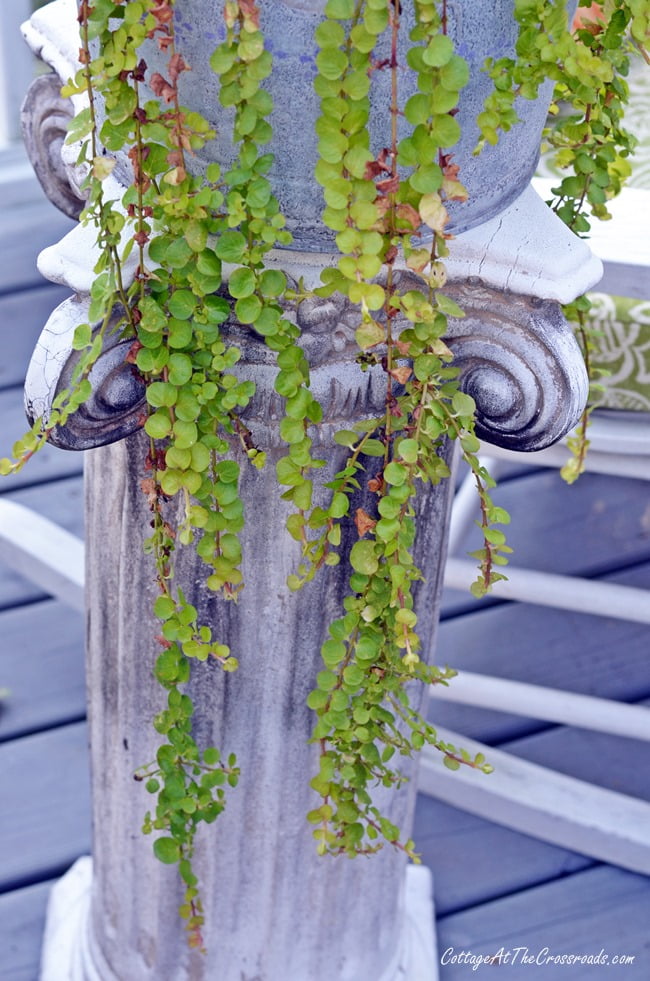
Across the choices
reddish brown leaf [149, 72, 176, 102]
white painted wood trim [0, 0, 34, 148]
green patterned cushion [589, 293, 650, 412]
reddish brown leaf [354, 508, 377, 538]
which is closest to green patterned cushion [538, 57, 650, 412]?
green patterned cushion [589, 293, 650, 412]

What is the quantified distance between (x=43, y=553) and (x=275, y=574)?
2.75 ft

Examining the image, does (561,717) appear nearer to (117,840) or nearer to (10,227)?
(117,840)

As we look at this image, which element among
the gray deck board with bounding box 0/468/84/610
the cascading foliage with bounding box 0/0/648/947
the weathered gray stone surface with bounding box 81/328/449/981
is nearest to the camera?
the cascading foliage with bounding box 0/0/648/947

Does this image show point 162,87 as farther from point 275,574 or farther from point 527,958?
point 527,958

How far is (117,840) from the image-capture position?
1113mm

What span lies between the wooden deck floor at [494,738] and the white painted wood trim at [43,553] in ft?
0.38

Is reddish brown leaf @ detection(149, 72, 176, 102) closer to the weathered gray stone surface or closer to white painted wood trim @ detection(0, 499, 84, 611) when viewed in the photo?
the weathered gray stone surface

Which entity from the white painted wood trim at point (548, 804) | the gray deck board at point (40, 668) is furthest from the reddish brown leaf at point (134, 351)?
the gray deck board at point (40, 668)

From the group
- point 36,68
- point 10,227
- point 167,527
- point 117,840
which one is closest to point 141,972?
point 117,840

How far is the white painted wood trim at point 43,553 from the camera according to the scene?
162 cm

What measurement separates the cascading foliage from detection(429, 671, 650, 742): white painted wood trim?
2.08 ft

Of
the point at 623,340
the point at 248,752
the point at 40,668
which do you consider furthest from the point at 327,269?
the point at 40,668

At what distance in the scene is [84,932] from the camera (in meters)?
1.28

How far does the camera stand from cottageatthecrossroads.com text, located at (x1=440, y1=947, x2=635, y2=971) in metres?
1.39
